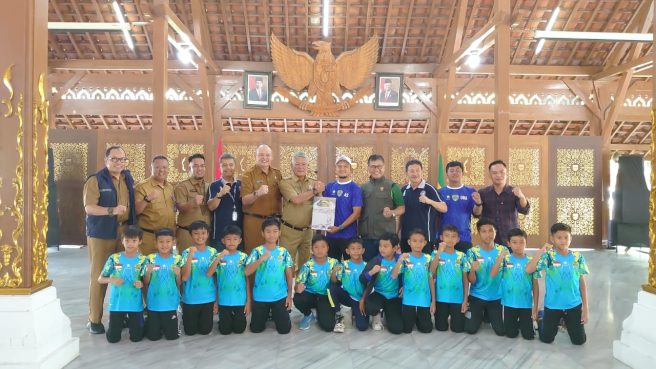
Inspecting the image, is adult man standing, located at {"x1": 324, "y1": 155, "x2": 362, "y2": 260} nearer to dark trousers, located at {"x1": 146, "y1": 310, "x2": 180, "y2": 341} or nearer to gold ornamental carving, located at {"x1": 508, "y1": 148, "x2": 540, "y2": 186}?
dark trousers, located at {"x1": 146, "y1": 310, "x2": 180, "y2": 341}

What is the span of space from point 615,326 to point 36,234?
4216 mm

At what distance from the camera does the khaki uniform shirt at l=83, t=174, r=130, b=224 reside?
3.23 meters

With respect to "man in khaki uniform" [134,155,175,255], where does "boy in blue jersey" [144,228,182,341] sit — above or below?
below

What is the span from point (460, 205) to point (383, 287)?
39.2 inches

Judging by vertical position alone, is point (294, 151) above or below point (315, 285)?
above

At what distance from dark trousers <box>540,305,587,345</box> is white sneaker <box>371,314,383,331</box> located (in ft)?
3.77

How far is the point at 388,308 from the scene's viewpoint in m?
3.48

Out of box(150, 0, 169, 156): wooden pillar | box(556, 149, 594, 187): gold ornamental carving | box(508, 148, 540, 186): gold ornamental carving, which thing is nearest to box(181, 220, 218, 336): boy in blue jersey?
box(150, 0, 169, 156): wooden pillar

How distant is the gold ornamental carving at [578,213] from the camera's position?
831 centimetres

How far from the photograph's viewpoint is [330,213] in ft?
12.3

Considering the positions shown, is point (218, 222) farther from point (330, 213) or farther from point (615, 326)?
point (615, 326)

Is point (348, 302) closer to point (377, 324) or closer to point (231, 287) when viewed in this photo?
point (377, 324)

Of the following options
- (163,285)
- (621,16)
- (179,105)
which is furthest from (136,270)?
(621,16)

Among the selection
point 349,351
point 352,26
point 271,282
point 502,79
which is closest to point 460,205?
point 349,351
